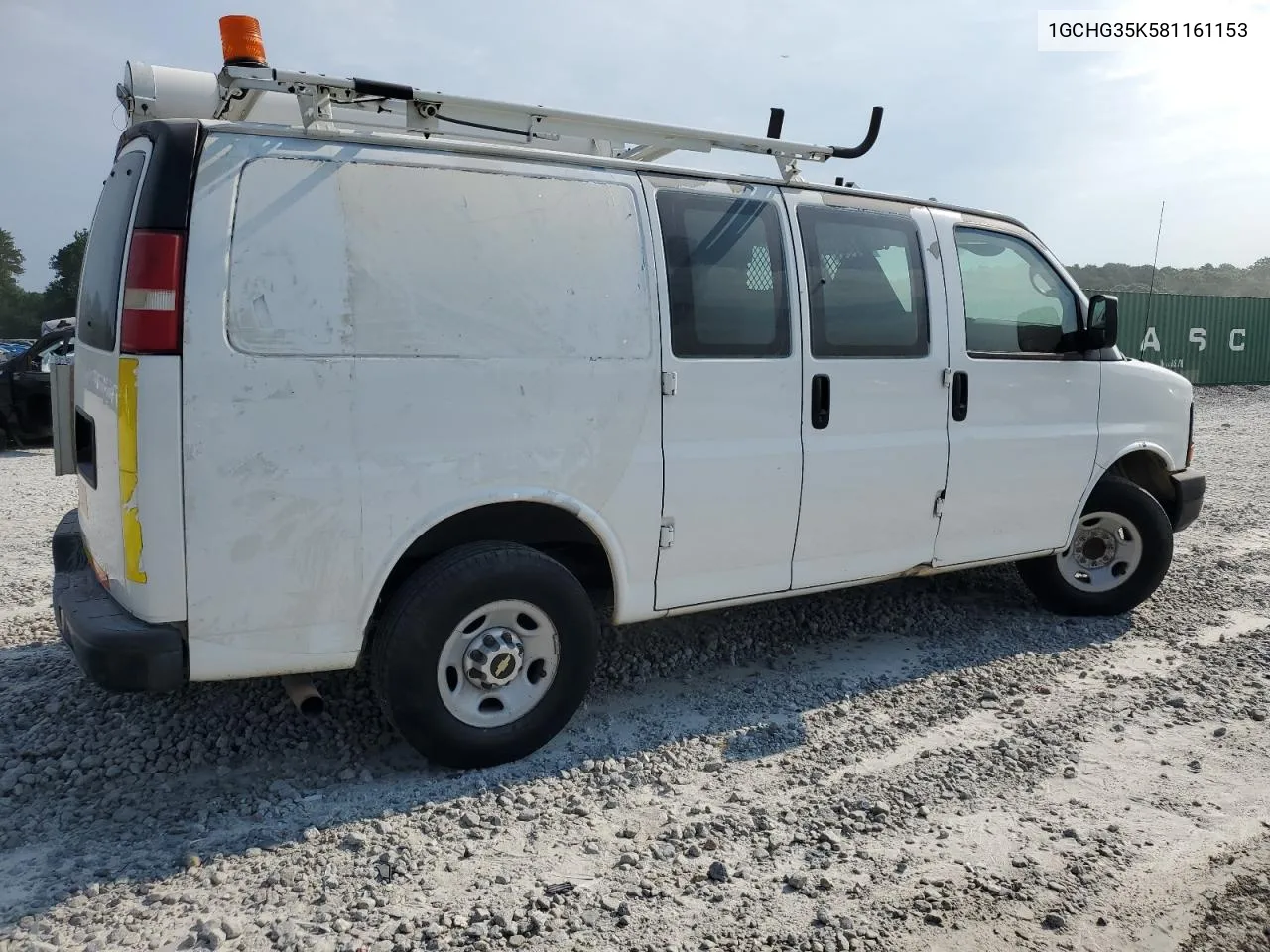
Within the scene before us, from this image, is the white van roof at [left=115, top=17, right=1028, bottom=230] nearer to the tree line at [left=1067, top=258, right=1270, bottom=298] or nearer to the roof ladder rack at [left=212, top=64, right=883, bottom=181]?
the roof ladder rack at [left=212, top=64, right=883, bottom=181]

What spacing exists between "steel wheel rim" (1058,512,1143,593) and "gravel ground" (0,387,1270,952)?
49cm

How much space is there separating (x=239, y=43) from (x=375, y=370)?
4.06 feet

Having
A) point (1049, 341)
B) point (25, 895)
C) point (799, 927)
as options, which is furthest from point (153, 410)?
point (1049, 341)

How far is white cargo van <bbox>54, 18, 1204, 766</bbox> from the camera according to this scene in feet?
10.1

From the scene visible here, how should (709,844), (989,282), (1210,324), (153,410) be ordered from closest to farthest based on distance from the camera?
(153,410) < (709,844) < (989,282) < (1210,324)

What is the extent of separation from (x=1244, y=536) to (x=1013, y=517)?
3.69 m

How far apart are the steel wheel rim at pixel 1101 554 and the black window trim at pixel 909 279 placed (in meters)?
1.78

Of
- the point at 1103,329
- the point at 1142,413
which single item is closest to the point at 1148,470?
the point at 1142,413

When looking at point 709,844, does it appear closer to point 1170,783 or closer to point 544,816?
point 544,816

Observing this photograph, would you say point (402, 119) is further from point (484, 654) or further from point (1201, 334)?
point (1201, 334)

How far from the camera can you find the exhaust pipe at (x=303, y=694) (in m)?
3.40

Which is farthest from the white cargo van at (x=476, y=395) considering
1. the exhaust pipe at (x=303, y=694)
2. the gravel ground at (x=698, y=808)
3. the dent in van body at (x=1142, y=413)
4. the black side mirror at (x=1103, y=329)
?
the dent in van body at (x=1142, y=413)

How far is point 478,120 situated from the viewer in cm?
385

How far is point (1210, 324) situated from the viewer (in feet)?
84.2
